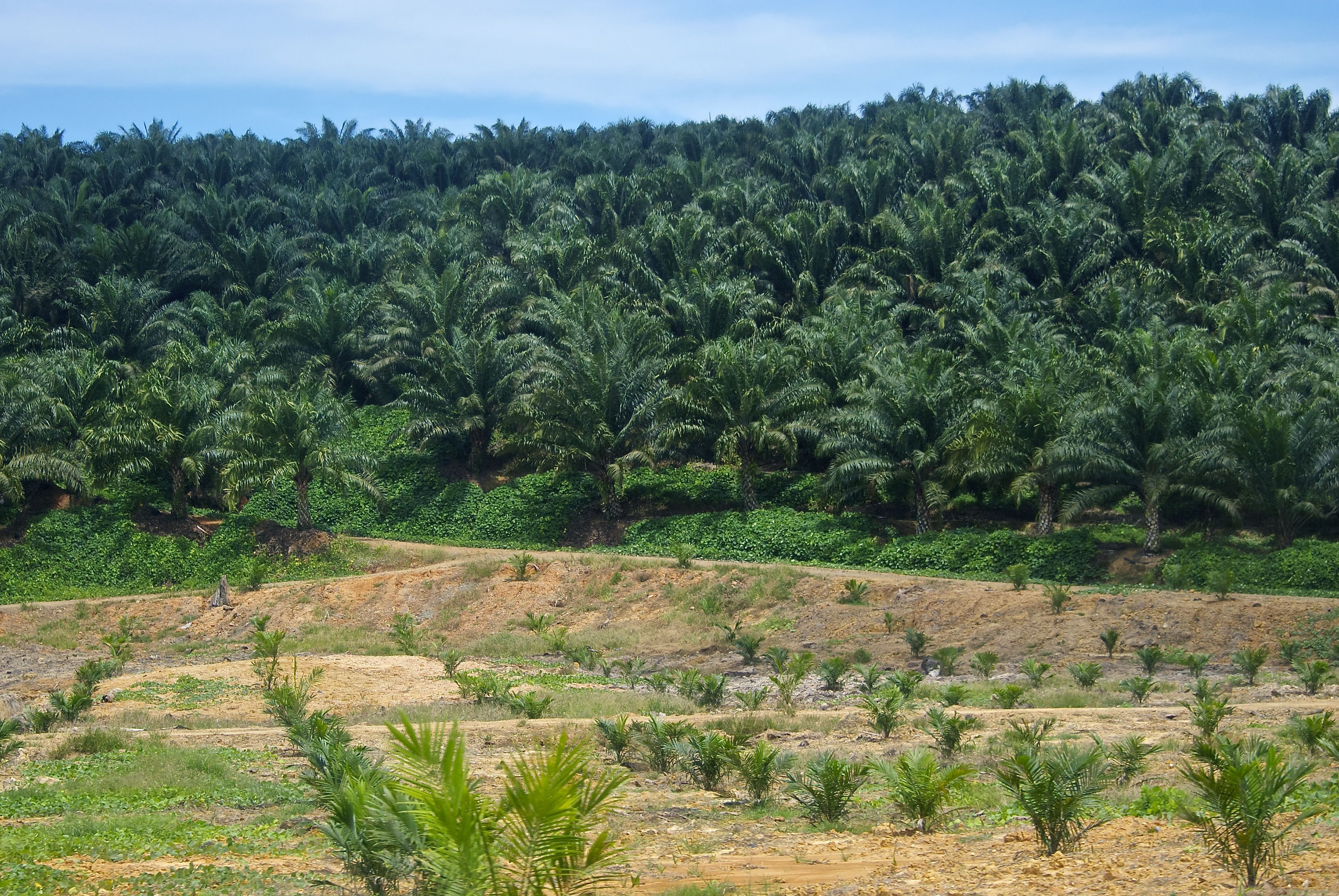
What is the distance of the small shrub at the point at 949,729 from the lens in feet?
43.6

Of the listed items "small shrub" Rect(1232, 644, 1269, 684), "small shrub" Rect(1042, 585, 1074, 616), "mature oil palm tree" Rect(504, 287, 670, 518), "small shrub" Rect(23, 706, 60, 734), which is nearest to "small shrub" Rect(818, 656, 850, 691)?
"small shrub" Rect(1042, 585, 1074, 616)

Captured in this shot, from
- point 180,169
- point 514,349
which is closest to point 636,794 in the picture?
point 514,349

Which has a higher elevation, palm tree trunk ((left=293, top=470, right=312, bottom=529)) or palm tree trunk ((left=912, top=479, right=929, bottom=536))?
palm tree trunk ((left=912, top=479, right=929, bottom=536))

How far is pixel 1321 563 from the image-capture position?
942 inches

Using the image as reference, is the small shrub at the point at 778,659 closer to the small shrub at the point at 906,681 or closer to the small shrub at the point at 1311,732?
the small shrub at the point at 906,681

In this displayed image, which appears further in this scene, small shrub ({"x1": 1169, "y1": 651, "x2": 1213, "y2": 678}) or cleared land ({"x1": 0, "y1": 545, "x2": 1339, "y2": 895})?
small shrub ({"x1": 1169, "y1": 651, "x2": 1213, "y2": 678})

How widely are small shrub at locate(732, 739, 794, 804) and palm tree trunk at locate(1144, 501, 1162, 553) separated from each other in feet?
55.2

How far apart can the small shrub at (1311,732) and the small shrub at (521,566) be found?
64.9 feet

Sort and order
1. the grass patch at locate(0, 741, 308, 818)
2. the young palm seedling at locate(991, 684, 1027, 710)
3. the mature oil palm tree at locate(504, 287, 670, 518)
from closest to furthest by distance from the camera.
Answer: the grass patch at locate(0, 741, 308, 818), the young palm seedling at locate(991, 684, 1027, 710), the mature oil palm tree at locate(504, 287, 670, 518)

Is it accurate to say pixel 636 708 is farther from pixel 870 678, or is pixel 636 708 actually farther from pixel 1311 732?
pixel 1311 732

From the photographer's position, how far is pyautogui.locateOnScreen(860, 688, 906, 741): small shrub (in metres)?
14.7

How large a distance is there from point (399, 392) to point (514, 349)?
24.7 feet

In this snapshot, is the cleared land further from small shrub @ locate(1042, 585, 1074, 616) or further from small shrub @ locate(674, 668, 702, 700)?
small shrub @ locate(674, 668, 702, 700)

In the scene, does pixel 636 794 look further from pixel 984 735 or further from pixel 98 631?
pixel 98 631
